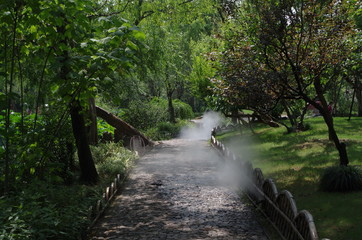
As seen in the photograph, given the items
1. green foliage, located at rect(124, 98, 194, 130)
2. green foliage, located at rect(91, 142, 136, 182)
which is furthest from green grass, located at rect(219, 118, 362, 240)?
green foliage, located at rect(124, 98, 194, 130)

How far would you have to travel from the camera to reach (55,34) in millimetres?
6457

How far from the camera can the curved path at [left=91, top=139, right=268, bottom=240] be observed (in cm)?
797

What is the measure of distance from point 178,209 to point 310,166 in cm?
517

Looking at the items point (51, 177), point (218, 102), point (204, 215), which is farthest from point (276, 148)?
point (51, 177)

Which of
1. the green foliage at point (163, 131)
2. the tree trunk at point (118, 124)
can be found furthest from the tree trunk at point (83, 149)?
the green foliage at point (163, 131)

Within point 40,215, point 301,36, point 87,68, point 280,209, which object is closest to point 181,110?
point 301,36

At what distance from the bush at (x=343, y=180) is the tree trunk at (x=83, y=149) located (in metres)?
6.64

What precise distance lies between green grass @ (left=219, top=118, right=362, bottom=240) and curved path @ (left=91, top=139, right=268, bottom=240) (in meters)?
1.29

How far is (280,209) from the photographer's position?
783cm

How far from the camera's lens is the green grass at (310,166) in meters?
7.54

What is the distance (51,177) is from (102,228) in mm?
1857

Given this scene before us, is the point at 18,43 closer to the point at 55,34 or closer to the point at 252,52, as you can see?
the point at 55,34

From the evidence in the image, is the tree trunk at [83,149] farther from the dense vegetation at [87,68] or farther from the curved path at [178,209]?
the curved path at [178,209]

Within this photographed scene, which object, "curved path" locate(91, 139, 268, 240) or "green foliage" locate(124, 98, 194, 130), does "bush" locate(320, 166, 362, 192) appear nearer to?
"curved path" locate(91, 139, 268, 240)
